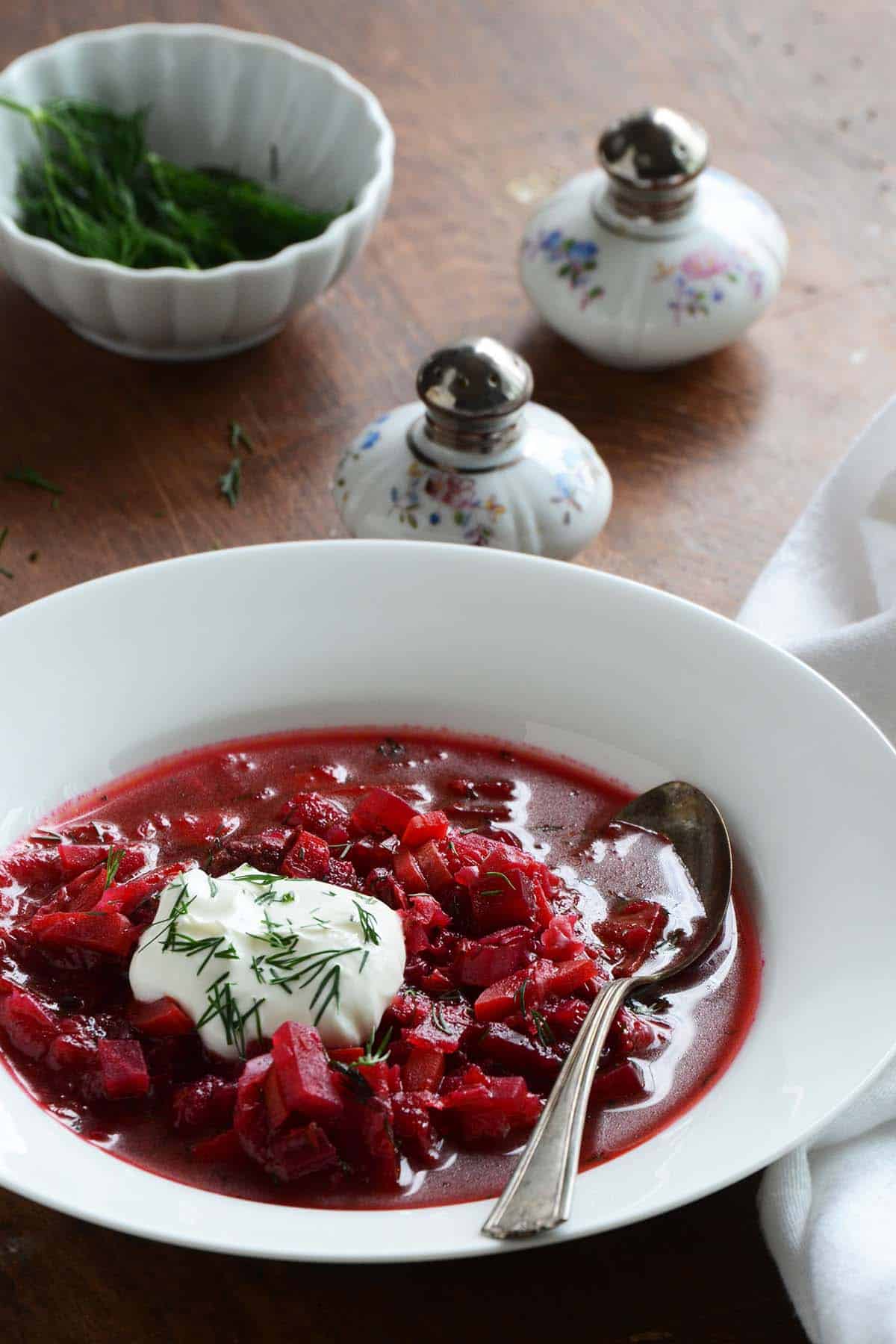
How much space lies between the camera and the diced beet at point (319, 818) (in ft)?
6.78

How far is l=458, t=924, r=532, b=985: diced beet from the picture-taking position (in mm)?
1844

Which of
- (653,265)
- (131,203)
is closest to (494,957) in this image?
(653,265)

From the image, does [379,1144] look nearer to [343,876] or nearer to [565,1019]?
[565,1019]

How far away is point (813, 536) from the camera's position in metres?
2.73

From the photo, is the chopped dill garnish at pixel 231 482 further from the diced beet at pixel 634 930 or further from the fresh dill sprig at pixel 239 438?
the diced beet at pixel 634 930

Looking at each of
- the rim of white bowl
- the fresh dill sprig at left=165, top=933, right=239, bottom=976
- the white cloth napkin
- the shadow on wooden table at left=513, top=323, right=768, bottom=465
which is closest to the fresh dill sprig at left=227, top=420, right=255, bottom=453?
the rim of white bowl

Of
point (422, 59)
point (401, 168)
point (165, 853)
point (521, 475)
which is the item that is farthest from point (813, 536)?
point (422, 59)

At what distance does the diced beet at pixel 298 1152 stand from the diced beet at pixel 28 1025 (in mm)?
324

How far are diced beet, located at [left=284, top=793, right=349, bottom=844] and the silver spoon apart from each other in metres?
0.40

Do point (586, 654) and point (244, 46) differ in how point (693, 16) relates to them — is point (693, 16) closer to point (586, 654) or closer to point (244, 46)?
point (244, 46)

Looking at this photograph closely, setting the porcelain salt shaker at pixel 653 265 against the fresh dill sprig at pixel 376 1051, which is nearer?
the fresh dill sprig at pixel 376 1051

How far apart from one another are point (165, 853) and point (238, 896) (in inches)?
10.2

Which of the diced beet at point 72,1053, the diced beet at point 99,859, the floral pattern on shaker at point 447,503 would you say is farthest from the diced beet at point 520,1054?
the floral pattern on shaker at point 447,503

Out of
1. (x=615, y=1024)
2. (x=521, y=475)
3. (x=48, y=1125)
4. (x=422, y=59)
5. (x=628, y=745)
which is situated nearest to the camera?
(x=48, y=1125)
